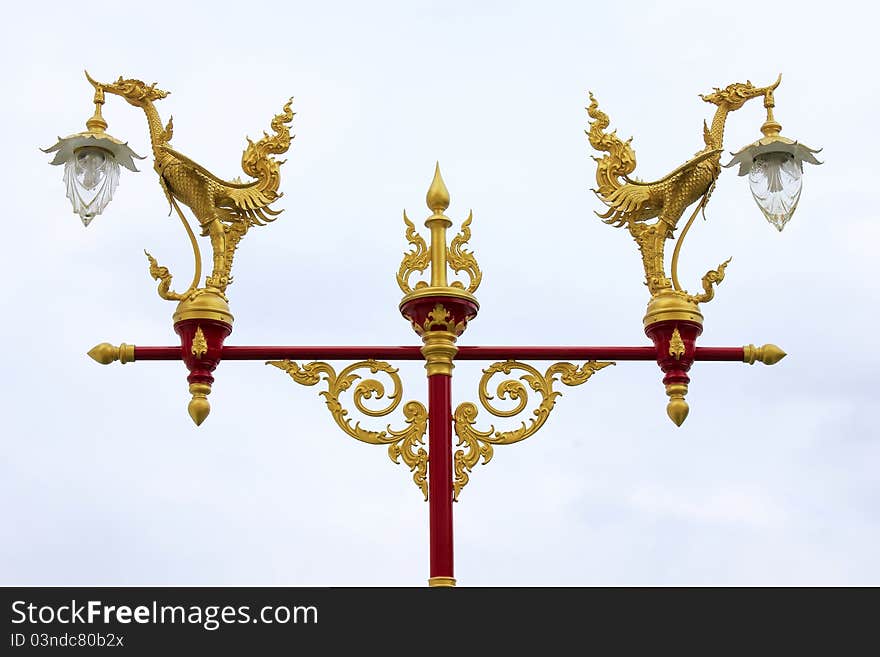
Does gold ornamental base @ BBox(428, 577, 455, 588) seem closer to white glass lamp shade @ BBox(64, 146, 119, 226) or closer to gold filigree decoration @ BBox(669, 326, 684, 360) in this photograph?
gold filigree decoration @ BBox(669, 326, 684, 360)

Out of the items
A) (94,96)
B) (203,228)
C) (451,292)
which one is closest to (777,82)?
(451,292)

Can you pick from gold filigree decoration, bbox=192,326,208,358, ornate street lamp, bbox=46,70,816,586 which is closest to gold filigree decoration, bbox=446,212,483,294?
ornate street lamp, bbox=46,70,816,586

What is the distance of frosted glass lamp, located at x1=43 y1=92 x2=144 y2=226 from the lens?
28.7 ft

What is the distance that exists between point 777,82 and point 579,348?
252 cm

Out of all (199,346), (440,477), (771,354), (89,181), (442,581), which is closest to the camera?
(442,581)

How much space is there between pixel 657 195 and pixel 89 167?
3.97 m

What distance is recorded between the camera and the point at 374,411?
28.3 feet

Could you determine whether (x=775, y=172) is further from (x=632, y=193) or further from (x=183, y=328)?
(x=183, y=328)

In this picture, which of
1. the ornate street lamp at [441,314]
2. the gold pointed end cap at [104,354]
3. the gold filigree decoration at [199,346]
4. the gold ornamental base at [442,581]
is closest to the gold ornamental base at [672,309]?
the ornate street lamp at [441,314]

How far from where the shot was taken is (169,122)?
9078 mm

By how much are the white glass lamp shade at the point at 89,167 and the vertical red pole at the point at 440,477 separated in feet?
8.46

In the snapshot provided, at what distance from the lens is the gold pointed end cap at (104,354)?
876 cm

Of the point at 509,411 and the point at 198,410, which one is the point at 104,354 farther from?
the point at 509,411

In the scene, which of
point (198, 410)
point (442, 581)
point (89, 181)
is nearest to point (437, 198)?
point (198, 410)
